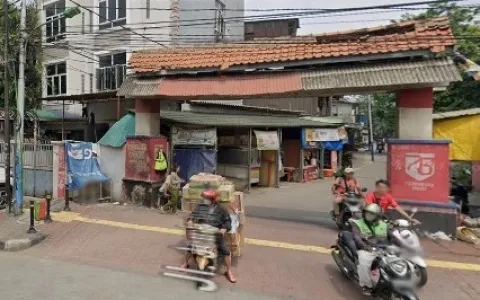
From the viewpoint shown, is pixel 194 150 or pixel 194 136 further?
pixel 194 150

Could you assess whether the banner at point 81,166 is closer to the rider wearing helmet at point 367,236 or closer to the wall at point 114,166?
the wall at point 114,166

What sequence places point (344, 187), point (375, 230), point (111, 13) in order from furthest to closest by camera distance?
1. point (111, 13)
2. point (344, 187)
3. point (375, 230)

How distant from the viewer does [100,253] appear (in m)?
7.59

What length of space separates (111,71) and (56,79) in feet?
16.1

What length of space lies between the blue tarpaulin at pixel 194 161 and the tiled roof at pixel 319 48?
3.76 m

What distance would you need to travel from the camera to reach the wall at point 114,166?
41.2ft

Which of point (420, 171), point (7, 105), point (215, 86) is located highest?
point (215, 86)

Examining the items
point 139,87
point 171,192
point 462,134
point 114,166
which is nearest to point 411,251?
point 462,134

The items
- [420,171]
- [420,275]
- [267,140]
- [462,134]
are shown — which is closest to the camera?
[420,275]

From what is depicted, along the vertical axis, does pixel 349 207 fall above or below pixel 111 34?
below

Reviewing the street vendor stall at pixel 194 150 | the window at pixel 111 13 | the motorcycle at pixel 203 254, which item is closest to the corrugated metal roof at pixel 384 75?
the motorcycle at pixel 203 254

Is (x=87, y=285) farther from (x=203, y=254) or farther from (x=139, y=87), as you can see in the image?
(x=139, y=87)

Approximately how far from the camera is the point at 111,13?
739 inches

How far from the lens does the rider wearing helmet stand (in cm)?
510
